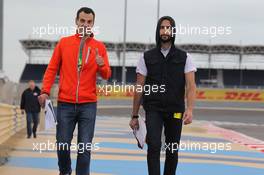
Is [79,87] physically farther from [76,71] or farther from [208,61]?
[208,61]

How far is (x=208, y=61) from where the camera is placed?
85812 millimetres

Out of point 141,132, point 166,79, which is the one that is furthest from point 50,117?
point 166,79

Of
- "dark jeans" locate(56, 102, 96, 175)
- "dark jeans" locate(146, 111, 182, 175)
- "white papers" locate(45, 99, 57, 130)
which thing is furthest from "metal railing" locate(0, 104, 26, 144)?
"dark jeans" locate(146, 111, 182, 175)

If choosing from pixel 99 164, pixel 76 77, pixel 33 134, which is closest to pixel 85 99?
pixel 76 77

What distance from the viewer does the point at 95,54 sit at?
555 centimetres

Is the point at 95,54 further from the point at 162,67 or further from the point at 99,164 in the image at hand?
the point at 99,164

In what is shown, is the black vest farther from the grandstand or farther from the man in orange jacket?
the grandstand

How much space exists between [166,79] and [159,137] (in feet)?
1.99

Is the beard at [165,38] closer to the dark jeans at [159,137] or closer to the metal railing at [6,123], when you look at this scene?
the dark jeans at [159,137]

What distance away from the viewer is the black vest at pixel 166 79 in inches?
221

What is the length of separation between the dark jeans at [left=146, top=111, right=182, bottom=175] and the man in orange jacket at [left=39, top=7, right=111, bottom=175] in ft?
2.00

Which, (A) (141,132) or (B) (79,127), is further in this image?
(A) (141,132)

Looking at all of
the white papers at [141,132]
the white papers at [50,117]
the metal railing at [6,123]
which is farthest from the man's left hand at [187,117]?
the metal railing at [6,123]

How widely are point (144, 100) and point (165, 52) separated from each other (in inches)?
21.7
